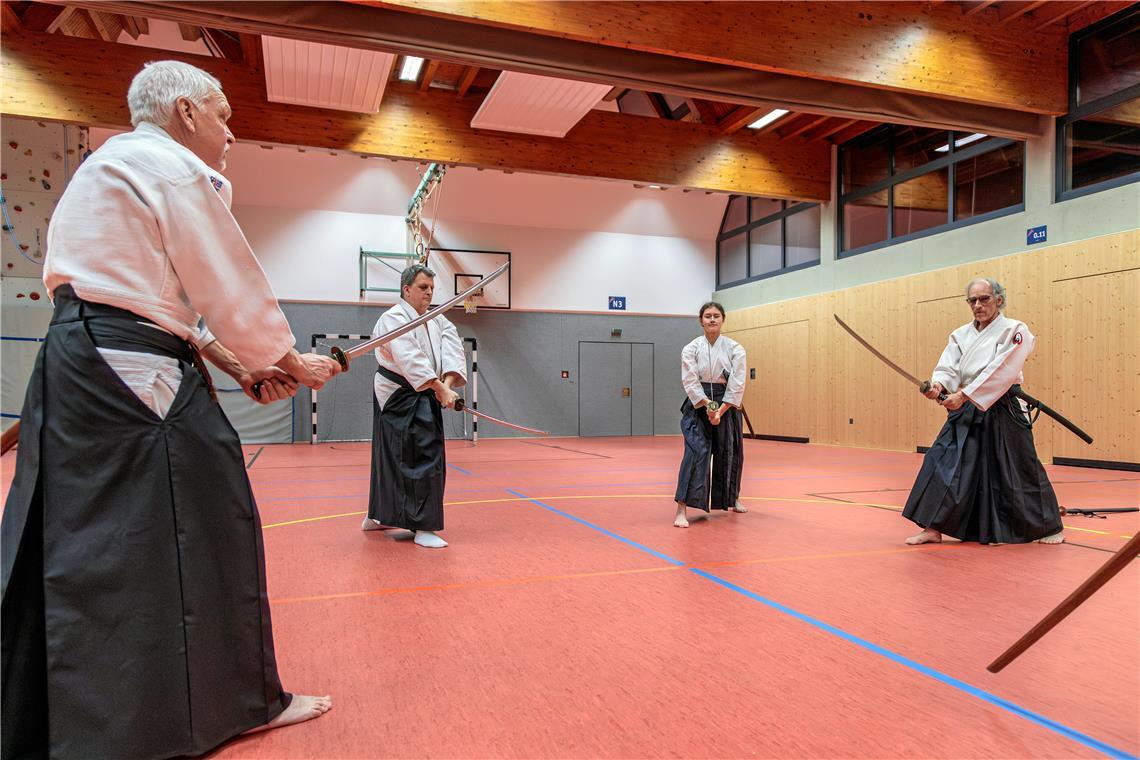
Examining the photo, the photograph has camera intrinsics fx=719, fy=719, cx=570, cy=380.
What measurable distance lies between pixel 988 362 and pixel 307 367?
364 centimetres

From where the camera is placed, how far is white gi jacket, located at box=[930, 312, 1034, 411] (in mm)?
3863

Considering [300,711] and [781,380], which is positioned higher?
[781,380]

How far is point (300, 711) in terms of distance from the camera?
1788 millimetres

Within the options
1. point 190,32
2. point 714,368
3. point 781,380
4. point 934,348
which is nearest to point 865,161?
point 934,348

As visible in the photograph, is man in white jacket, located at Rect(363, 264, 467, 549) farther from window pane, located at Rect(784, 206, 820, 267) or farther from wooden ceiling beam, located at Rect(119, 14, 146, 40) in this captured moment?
window pane, located at Rect(784, 206, 820, 267)

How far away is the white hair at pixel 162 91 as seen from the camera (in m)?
1.67

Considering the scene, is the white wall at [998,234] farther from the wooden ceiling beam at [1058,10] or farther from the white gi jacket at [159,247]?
the white gi jacket at [159,247]

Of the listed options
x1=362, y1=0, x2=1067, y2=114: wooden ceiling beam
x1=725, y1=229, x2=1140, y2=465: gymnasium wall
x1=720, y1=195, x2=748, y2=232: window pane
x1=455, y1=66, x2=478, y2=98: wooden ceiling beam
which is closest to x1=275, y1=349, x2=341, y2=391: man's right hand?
x1=362, y1=0, x2=1067, y2=114: wooden ceiling beam

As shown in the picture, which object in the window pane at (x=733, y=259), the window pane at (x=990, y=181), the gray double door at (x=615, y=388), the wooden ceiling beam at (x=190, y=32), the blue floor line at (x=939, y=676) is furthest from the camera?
the gray double door at (x=615, y=388)

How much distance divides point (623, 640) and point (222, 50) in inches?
479

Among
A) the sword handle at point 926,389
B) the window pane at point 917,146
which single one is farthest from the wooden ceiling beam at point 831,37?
the sword handle at point 926,389

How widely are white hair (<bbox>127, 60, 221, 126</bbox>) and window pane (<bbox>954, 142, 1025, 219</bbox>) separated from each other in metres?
10.4

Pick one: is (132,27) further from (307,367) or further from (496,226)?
(307,367)

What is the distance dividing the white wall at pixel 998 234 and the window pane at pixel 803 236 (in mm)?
335
